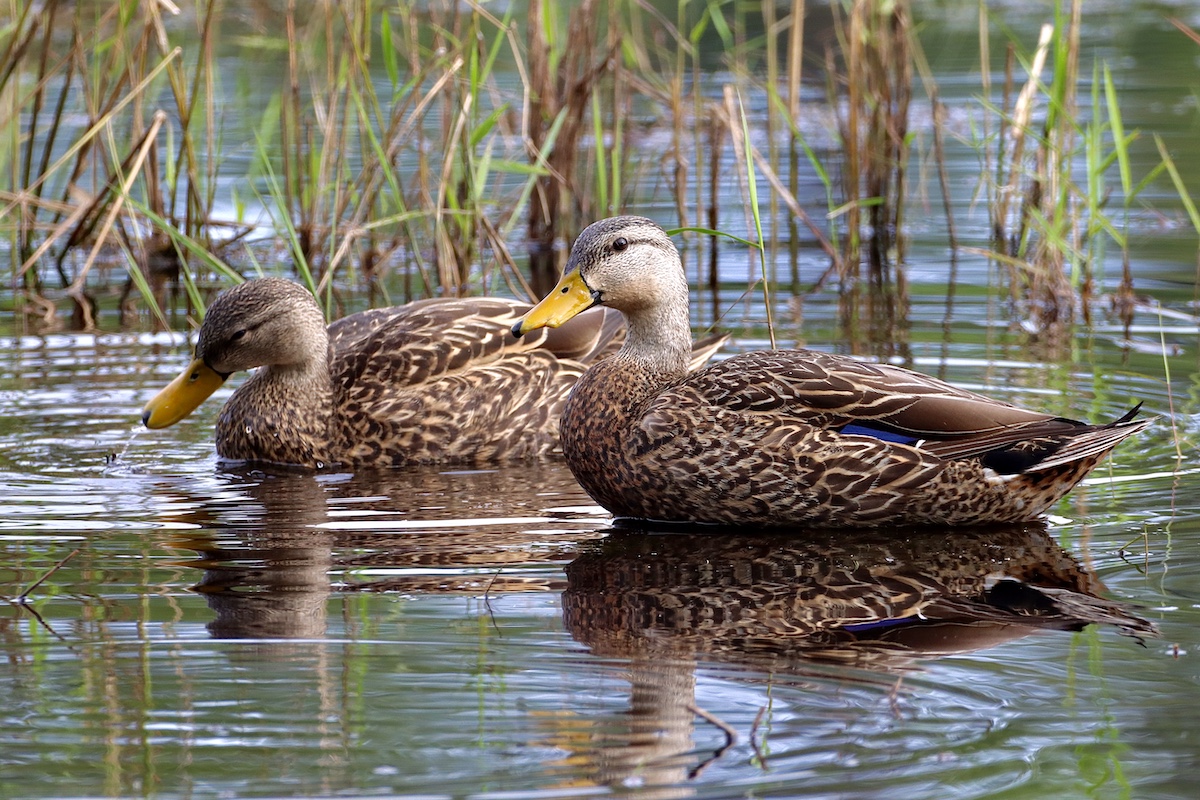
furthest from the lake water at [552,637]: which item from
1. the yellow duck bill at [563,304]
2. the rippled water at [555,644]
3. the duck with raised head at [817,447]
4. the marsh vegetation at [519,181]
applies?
the marsh vegetation at [519,181]

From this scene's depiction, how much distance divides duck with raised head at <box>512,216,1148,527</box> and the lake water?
0.14 meters

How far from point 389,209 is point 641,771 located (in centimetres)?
783

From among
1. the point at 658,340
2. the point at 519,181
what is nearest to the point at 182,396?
the point at 658,340

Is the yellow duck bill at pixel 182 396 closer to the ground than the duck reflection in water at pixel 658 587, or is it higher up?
higher up

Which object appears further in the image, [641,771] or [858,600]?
[858,600]

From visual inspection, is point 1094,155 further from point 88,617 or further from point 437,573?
point 88,617

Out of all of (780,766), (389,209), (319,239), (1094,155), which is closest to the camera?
(780,766)

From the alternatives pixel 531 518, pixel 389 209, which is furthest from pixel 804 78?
pixel 531 518

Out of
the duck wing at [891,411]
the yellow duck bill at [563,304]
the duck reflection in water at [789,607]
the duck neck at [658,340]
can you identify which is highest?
the yellow duck bill at [563,304]

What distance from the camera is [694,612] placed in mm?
5027

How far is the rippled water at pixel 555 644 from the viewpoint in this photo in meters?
3.81

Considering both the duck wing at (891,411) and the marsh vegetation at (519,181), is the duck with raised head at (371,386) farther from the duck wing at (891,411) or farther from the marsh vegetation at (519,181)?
the duck wing at (891,411)

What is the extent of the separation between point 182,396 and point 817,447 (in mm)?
2960

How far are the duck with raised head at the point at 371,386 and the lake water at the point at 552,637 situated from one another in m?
0.18
